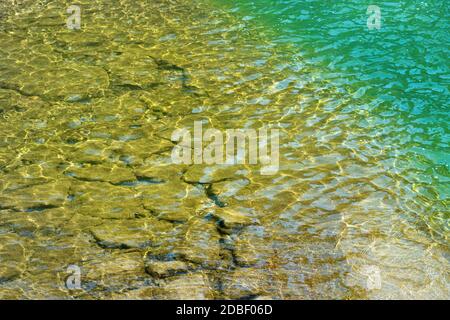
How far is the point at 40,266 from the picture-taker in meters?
4.93

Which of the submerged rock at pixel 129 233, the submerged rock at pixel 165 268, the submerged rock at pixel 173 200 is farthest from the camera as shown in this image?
the submerged rock at pixel 173 200

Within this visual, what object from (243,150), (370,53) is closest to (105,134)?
(243,150)

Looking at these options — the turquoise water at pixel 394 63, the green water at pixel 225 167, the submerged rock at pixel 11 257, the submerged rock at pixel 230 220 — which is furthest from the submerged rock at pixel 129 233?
the turquoise water at pixel 394 63

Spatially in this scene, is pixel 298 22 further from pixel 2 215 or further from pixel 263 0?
pixel 2 215

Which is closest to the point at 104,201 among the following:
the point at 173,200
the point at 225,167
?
the point at 173,200

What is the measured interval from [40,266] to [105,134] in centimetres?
230

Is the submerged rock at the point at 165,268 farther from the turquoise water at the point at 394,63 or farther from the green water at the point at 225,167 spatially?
the turquoise water at the point at 394,63

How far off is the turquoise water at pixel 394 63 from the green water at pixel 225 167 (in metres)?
0.03

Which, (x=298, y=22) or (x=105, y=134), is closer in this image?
(x=105, y=134)

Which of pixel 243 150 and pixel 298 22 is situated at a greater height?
pixel 298 22

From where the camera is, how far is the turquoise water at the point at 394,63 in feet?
21.1

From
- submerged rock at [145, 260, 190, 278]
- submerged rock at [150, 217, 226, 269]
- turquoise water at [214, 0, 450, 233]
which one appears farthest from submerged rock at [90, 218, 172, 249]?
turquoise water at [214, 0, 450, 233]

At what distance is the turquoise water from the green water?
31mm
